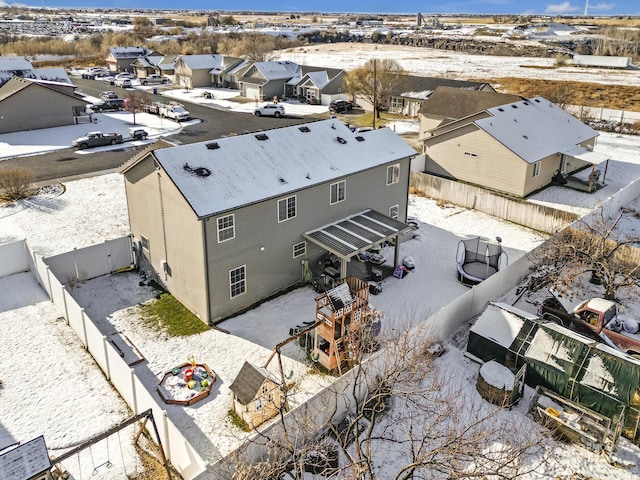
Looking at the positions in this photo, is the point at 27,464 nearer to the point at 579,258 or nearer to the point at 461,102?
the point at 579,258

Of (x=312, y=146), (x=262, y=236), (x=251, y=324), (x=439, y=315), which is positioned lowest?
(x=251, y=324)

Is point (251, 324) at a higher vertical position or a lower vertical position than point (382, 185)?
lower

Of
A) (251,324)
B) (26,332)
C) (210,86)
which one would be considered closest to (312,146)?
(251,324)

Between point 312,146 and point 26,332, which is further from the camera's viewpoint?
point 312,146

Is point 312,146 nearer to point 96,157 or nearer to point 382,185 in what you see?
point 382,185

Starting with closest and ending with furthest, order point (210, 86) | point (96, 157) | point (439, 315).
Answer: point (439, 315), point (96, 157), point (210, 86)

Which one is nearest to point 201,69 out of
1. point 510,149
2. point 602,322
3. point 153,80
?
point 153,80
